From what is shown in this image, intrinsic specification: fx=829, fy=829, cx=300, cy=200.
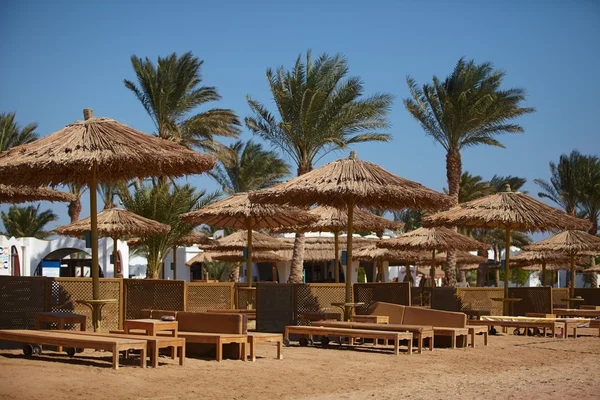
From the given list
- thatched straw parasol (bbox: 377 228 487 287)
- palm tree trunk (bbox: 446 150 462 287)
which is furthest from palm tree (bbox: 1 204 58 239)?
thatched straw parasol (bbox: 377 228 487 287)

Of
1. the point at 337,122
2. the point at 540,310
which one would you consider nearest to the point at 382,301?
the point at 540,310

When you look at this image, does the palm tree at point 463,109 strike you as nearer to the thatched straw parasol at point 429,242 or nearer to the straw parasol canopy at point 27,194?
the thatched straw parasol at point 429,242

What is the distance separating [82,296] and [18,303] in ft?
3.95

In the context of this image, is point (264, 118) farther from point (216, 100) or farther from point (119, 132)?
point (119, 132)

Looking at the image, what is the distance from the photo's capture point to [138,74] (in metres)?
31.5

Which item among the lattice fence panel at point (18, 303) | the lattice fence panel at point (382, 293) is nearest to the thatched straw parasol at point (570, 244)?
the lattice fence panel at point (382, 293)

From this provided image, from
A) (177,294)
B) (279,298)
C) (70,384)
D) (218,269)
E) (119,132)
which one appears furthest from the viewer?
(218,269)

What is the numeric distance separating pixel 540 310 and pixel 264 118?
13993 mm

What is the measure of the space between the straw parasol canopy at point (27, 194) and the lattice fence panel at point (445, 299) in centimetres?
809

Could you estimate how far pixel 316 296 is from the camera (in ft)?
51.0

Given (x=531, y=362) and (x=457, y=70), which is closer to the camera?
(x=531, y=362)

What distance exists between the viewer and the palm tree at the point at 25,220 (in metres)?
49.7

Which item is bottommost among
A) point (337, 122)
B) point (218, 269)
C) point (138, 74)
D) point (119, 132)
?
point (218, 269)

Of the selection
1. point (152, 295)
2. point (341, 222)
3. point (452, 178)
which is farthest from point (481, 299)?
point (452, 178)
